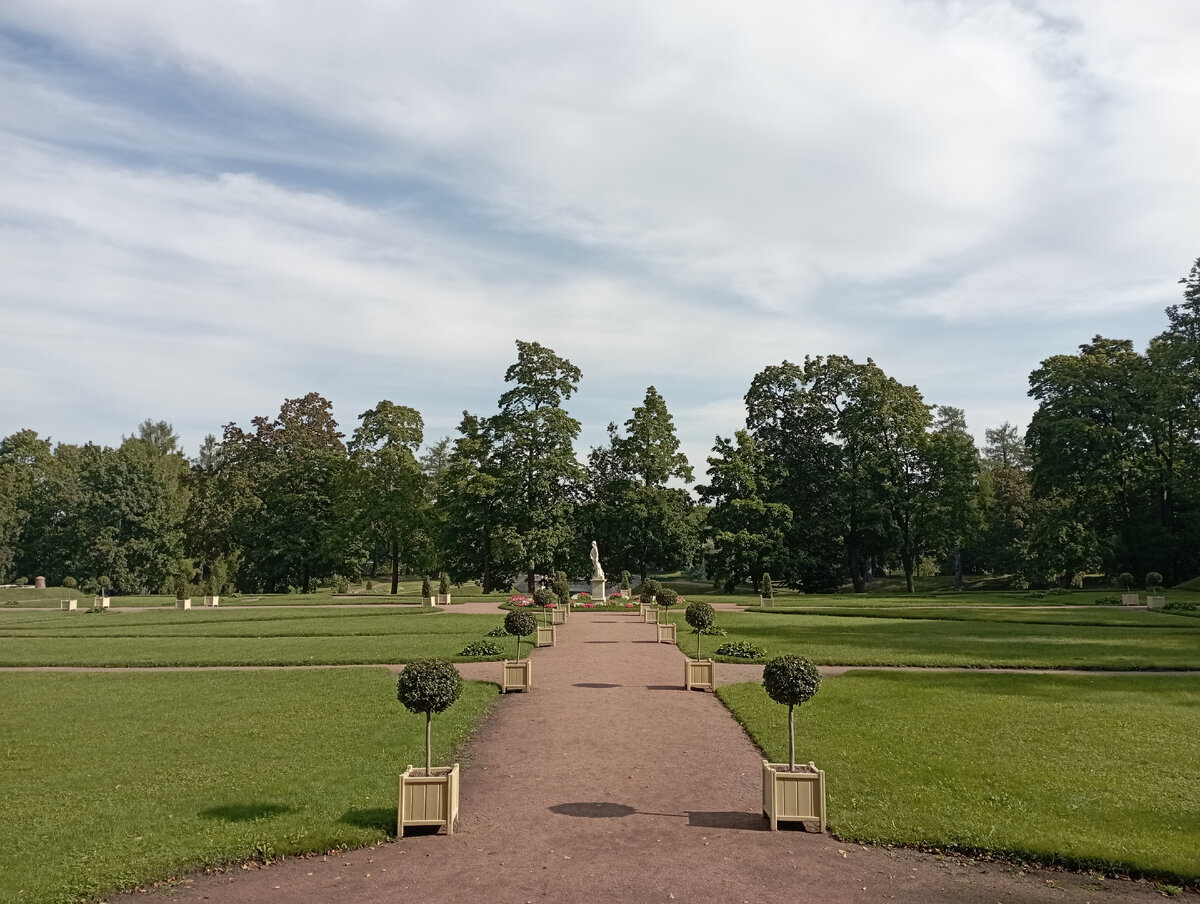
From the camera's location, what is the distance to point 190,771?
517 inches

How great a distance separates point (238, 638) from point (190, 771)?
66.4ft

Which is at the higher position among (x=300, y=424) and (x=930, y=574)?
(x=300, y=424)

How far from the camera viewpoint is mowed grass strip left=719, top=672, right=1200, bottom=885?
10125 mm

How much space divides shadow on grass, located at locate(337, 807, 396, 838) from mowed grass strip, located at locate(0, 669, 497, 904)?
0.03m

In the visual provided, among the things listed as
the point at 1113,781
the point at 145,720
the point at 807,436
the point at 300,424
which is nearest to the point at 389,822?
the point at 145,720

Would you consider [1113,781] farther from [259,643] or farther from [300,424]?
[300,424]

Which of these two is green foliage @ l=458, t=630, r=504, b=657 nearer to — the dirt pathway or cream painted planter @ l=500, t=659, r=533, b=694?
cream painted planter @ l=500, t=659, r=533, b=694

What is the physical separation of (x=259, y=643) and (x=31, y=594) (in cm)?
4284

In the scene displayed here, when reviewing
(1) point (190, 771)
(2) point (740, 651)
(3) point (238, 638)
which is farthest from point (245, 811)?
(3) point (238, 638)

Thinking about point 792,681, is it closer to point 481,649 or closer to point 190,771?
point 190,771

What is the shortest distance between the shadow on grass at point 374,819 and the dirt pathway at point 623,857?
0.46m

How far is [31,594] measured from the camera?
60594 millimetres

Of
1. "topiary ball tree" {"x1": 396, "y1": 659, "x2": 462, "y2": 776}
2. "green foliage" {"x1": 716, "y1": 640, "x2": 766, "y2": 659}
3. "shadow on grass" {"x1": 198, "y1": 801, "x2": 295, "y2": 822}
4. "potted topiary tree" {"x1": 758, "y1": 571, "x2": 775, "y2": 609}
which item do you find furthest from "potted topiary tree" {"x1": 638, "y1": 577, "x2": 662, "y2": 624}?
"shadow on grass" {"x1": 198, "y1": 801, "x2": 295, "y2": 822}

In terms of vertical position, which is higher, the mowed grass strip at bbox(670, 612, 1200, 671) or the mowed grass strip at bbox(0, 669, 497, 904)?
the mowed grass strip at bbox(670, 612, 1200, 671)
